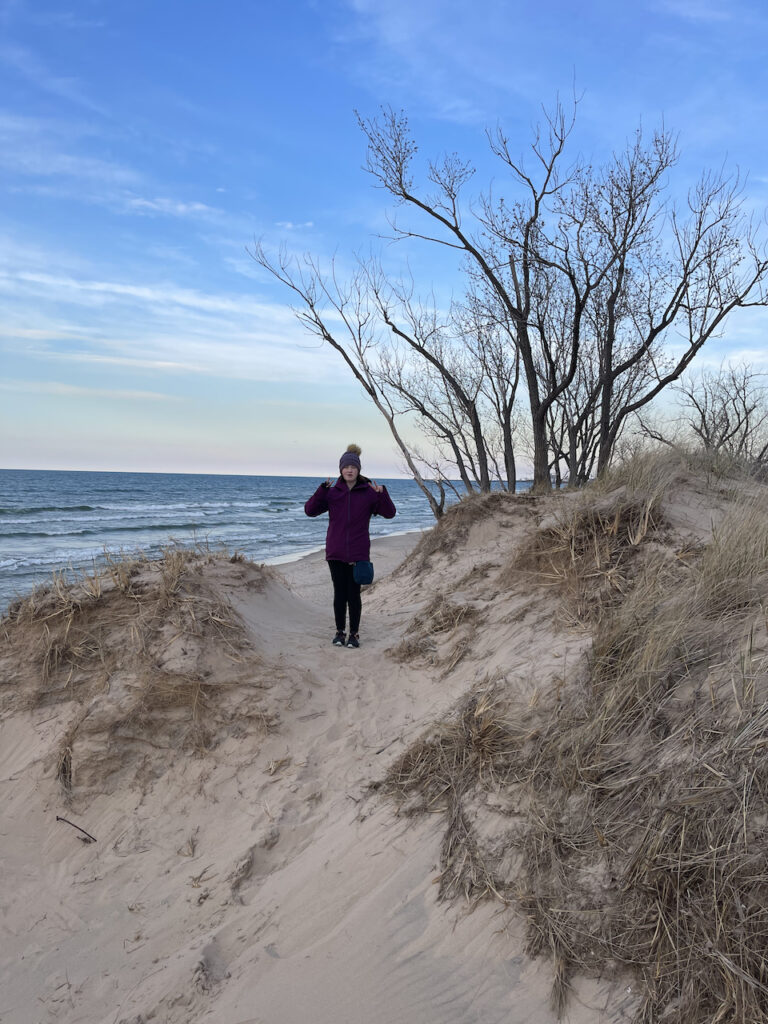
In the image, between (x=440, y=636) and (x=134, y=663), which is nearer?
(x=134, y=663)

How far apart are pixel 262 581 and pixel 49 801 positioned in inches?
118

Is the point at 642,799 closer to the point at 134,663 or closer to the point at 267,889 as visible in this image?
the point at 267,889

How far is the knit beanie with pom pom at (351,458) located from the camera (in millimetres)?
6402

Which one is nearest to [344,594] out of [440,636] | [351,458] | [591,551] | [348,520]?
[348,520]

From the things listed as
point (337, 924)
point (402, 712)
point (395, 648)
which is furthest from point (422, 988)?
point (395, 648)

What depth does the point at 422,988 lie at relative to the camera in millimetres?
2637

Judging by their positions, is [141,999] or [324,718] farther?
[324,718]

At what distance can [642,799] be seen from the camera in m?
2.86

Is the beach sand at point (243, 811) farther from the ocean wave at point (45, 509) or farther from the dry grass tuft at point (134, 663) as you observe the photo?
the ocean wave at point (45, 509)

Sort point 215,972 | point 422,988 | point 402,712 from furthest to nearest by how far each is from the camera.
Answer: point 402,712 < point 215,972 < point 422,988

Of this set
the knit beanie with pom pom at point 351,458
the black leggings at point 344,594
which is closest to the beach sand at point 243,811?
the black leggings at point 344,594

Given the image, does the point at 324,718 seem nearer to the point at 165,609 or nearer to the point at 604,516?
the point at 165,609

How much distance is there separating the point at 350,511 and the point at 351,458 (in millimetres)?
514

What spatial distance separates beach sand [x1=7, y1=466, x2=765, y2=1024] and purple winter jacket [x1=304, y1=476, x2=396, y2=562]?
0.92 m
